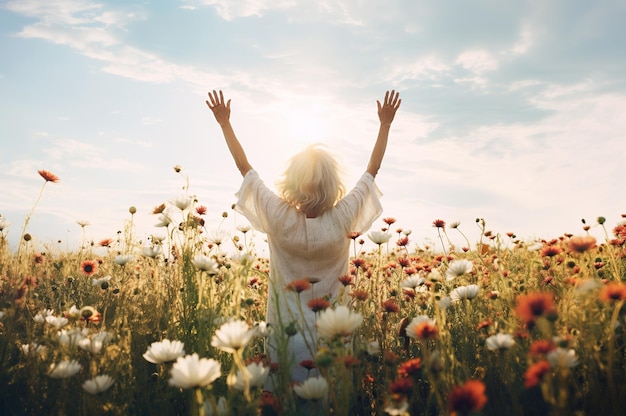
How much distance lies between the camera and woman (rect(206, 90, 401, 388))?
2980 millimetres

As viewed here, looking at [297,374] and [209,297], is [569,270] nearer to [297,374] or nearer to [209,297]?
[297,374]

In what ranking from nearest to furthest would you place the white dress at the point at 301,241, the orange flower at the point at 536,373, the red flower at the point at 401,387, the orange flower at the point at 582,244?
the orange flower at the point at 536,373 < the red flower at the point at 401,387 < the orange flower at the point at 582,244 < the white dress at the point at 301,241

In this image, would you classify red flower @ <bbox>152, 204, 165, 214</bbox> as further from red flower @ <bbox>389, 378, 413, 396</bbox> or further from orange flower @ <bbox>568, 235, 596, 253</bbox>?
orange flower @ <bbox>568, 235, 596, 253</bbox>

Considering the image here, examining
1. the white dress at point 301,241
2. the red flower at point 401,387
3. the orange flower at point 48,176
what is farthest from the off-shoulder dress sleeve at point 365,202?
the orange flower at point 48,176

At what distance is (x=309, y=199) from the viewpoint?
2992 millimetres

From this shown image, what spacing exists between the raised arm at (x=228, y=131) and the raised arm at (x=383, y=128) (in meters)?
0.95

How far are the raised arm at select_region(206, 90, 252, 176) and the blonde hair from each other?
395 millimetres

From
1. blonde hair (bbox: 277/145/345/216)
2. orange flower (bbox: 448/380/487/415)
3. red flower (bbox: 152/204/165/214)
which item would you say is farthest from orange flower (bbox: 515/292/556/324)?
red flower (bbox: 152/204/165/214)

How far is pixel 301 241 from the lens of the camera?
117 inches

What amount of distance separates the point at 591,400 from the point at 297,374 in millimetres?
1721

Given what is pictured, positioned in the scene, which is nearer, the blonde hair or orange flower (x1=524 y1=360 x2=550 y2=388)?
orange flower (x1=524 y1=360 x2=550 y2=388)

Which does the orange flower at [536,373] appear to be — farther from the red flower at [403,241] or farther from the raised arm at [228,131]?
the red flower at [403,241]

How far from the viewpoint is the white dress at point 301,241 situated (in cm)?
298

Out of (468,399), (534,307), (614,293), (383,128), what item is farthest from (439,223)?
(468,399)
